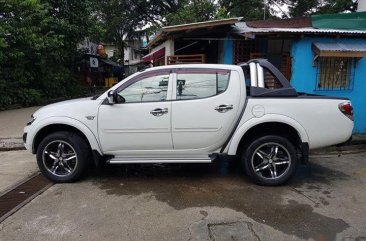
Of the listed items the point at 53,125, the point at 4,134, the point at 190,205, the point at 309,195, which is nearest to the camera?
the point at 190,205

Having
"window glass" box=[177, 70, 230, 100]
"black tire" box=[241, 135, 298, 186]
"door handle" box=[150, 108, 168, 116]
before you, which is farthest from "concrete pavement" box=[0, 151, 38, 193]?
"black tire" box=[241, 135, 298, 186]

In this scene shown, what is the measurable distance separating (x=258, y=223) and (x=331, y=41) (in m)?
6.43

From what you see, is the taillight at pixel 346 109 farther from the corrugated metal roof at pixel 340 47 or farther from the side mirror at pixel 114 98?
the corrugated metal roof at pixel 340 47

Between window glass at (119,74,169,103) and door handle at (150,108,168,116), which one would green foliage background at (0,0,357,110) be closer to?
window glass at (119,74,169,103)

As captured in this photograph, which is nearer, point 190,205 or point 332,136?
point 190,205

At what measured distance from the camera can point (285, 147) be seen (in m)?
5.50

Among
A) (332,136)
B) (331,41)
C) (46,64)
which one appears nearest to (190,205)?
(332,136)

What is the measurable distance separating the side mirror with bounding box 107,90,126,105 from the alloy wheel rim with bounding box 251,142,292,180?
2152 mm

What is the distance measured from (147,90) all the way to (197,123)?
2.98 feet

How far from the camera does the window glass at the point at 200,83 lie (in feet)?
18.0

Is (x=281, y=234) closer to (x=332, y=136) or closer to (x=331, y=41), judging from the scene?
(x=332, y=136)

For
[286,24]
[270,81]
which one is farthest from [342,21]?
[270,81]

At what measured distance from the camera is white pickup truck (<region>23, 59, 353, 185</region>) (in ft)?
17.8

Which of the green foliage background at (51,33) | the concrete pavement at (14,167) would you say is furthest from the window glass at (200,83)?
the green foliage background at (51,33)
